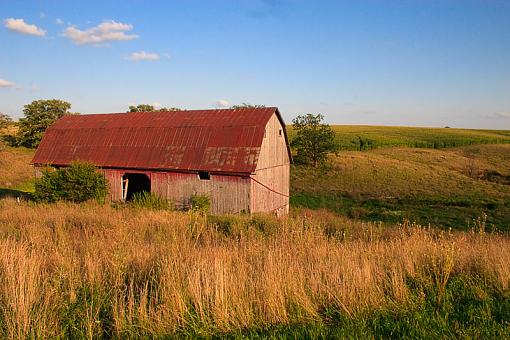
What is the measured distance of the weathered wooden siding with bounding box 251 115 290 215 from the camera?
18969 mm

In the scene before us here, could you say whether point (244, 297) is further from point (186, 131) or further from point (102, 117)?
point (102, 117)

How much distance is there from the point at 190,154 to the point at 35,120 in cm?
4431

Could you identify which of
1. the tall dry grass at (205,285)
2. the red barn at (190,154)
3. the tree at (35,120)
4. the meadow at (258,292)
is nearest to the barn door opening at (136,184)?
the red barn at (190,154)

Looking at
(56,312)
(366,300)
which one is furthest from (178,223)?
(366,300)

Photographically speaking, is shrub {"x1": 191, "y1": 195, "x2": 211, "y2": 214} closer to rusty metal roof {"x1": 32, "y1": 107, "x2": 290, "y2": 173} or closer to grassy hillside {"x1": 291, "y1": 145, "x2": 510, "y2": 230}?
rusty metal roof {"x1": 32, "y1": 107, "x2": 290, "y2": 173}

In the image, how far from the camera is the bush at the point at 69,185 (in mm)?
19250

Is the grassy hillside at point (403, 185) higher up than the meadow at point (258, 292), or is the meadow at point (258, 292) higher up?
the meadow at point (258, 292)

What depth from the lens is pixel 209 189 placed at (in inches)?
752

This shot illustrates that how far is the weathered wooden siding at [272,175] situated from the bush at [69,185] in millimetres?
8121

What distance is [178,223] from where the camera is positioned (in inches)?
365

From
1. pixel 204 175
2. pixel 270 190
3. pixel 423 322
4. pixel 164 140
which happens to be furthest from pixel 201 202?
pixel 423 322

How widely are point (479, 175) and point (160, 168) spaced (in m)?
36.6

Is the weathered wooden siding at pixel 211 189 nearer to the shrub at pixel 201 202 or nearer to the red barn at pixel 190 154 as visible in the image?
the red barn at pixel 190 154

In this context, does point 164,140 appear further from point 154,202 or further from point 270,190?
point 270,190
